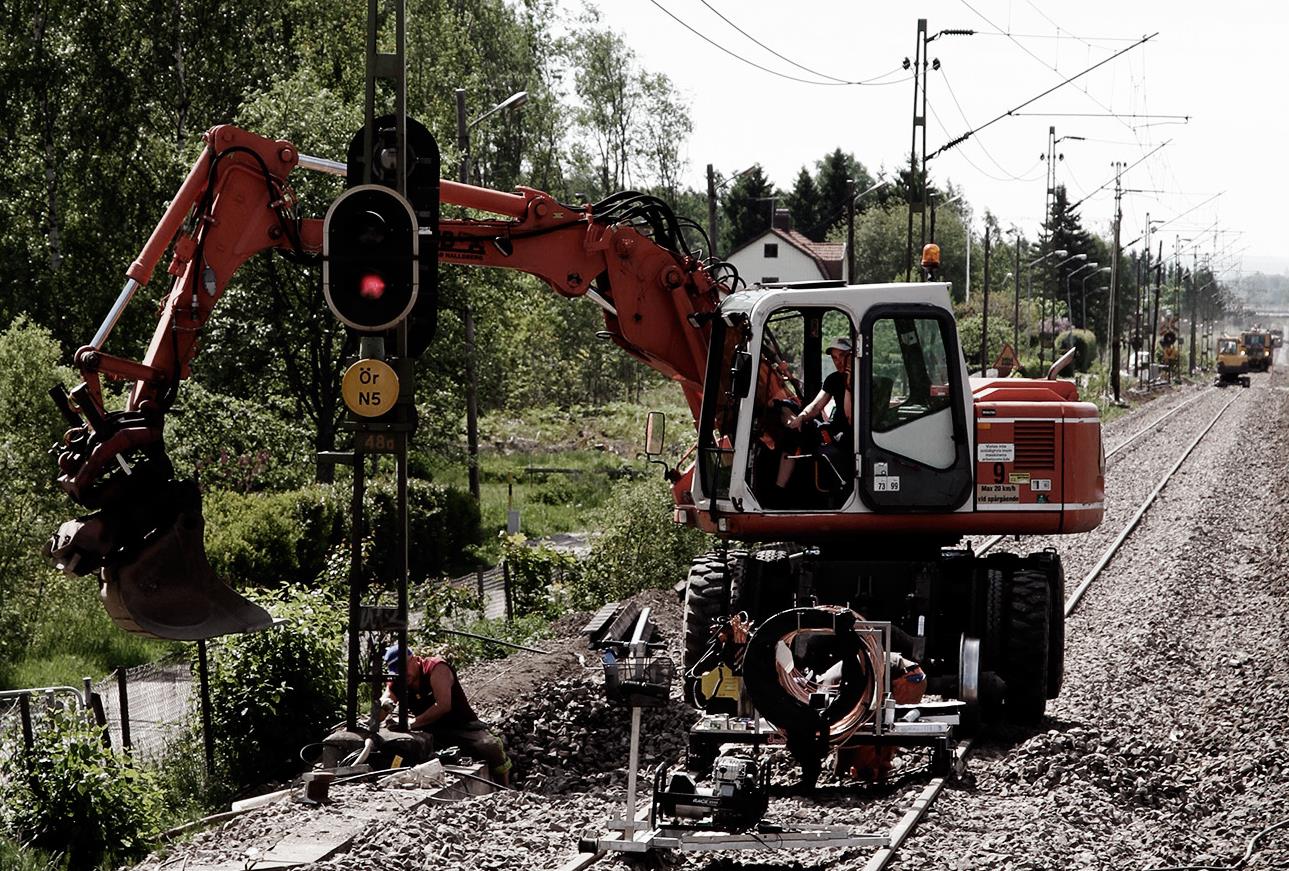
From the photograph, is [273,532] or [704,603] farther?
[273,532]

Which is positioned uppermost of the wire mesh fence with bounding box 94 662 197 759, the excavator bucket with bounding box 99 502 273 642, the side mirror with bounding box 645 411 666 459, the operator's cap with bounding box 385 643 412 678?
the side mirror with bounding box 645 411 666 459

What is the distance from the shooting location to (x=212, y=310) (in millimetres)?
11984

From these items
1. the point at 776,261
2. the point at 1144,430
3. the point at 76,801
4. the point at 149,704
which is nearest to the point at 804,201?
the point at 776,261

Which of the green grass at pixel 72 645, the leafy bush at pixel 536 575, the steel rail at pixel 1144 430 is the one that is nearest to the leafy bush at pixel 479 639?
the leafy bush at pixel 536 575

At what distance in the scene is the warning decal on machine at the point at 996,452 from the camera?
11984mm

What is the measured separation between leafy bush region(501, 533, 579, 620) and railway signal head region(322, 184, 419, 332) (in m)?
11.8

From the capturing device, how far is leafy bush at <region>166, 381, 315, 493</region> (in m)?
27.5

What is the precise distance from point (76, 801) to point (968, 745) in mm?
6537

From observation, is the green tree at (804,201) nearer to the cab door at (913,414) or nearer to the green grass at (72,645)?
the green grass at (72,645)

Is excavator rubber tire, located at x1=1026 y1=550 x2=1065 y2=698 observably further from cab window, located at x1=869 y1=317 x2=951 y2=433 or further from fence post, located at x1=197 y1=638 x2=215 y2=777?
fence post, located at x1=197 y1=638 x2=215 y2=777

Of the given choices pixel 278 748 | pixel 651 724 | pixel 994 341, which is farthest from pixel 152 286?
pixel 994 341

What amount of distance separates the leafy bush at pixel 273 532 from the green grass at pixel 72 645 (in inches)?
91.3

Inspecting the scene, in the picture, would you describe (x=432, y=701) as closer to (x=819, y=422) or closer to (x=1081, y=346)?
(x=819, y=422)

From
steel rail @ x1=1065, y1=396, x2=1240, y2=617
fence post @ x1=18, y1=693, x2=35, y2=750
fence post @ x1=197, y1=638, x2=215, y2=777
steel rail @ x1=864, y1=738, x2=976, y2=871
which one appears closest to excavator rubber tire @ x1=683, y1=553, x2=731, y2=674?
steel rail @ x1=864, y1=738, x2=976, y2=871
